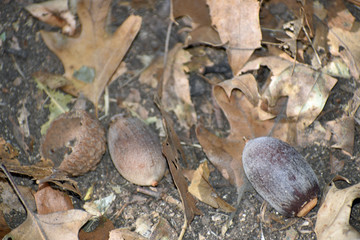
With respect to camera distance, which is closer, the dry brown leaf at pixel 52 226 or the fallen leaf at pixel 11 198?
the dry brown leaf at pixel 52 226

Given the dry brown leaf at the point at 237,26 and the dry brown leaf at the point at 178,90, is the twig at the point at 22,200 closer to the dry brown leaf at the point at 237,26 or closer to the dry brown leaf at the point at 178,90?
the dry brown leaf at the point at 178,90

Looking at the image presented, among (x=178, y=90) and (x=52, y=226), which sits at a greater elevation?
(x=178, y=90)

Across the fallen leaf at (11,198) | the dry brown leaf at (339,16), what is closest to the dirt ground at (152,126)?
the fallen leaf at (11,198)

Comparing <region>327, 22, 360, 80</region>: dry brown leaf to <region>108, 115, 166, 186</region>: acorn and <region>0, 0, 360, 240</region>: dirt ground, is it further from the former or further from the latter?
<region>108, 115, 166, 186</region>: acorn

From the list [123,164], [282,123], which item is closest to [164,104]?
[123,164]

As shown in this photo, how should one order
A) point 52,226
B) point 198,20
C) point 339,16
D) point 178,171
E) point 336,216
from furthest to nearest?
1. point 198,20
2. point 339,16
3. point 178,171
4. point 52,226
5. point 336,216

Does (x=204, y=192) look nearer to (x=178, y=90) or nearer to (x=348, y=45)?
(x=178, y=90)

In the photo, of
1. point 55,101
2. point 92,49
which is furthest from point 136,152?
point 92,49
